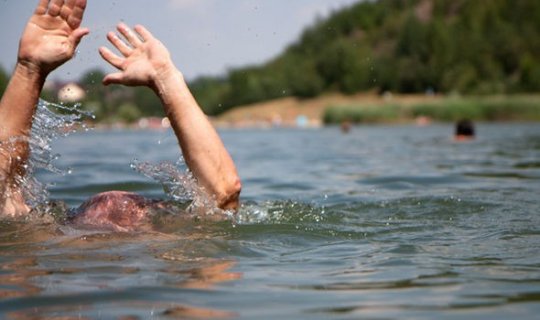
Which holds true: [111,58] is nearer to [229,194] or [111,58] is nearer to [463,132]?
[229,194]

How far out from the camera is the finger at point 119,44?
459 centimetres

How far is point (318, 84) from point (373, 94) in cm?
592

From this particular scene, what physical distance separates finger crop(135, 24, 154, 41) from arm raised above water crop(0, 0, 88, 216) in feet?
0.94

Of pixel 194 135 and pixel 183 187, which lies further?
pixel 183 187

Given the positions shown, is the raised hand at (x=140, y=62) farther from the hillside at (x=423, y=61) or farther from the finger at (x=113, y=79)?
the hillside at (x=423, y=61)

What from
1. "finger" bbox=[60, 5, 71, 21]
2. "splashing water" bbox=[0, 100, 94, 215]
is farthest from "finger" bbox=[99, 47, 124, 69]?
"splashing water" bbox=[0, 100, 94, 215]

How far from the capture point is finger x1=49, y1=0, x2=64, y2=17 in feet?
14.8

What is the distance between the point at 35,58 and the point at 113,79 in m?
0.40

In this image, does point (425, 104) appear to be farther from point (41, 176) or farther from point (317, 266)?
point (317, 266)

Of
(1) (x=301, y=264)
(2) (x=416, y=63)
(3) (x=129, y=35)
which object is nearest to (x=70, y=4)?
(3) (x=129, y=35)

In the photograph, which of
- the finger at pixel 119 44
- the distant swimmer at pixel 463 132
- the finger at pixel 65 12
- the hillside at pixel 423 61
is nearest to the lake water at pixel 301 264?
the finger at pixel 119 44

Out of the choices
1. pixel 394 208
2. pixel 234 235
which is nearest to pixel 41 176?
pixel 394 208

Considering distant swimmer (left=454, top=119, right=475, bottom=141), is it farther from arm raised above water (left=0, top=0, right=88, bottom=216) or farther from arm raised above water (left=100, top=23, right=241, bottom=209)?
arm raised above water (left=0, top=0, right=88, bottom=216)

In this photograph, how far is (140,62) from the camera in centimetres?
451
